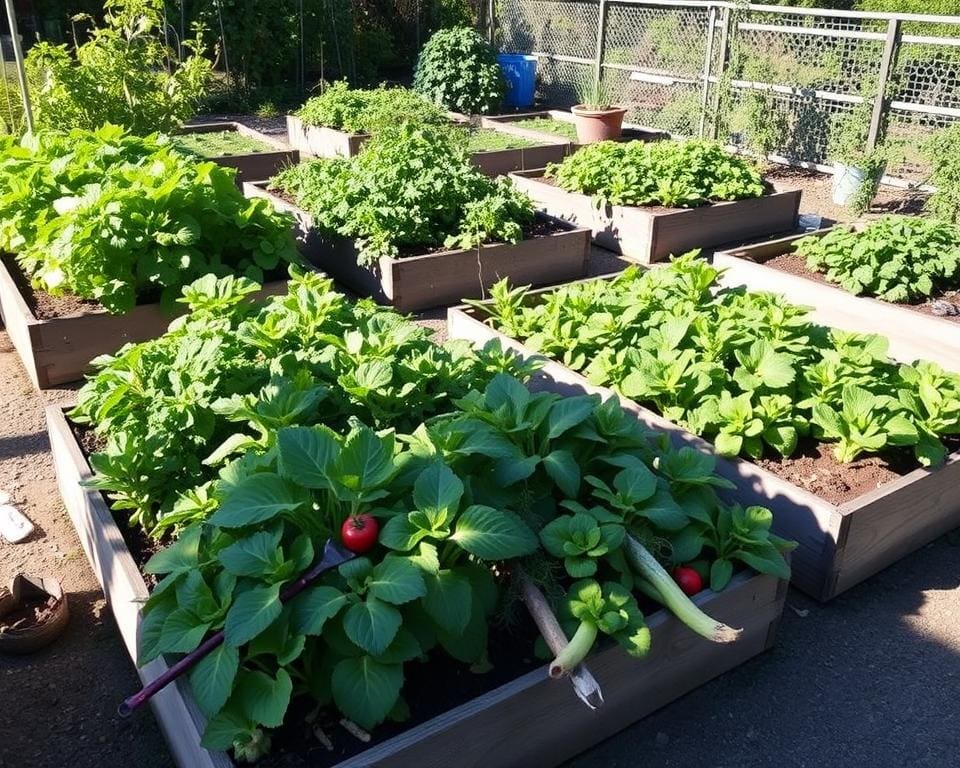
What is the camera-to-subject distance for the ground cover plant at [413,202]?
5660 mm

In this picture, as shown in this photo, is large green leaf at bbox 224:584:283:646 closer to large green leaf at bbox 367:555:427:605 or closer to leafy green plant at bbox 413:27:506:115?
large green leaf at bbox 367:555:427:605

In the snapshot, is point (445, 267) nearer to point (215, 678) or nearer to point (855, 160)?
point (215, 678)

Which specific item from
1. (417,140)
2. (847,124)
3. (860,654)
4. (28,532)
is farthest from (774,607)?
(847,124)

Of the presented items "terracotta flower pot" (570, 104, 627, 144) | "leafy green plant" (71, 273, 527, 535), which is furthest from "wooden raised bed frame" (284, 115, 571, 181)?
"leafy green plant" (71, 273, 527, 535)

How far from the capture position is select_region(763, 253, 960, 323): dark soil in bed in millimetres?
5035

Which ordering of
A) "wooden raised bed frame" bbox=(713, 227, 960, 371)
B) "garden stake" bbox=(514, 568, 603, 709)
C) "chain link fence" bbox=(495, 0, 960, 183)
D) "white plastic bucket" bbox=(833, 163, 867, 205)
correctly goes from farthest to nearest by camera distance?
"chain link fence" bbox=(495, 0, 960, 183) → "white plastic bucket" bbox=(833, 163, 867, 205) → "wooden raised bed frame" bbox=(713, 227, 960, 371) → "garden stake" bbox=(514, 568, 603, 709)

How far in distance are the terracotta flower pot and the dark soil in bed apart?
4641 millimetres

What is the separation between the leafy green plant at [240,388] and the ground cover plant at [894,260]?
2.77 meters

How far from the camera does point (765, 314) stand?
3916 millimetres

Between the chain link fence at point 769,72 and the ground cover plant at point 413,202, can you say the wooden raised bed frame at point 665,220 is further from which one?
the chain link fence at point 769,72

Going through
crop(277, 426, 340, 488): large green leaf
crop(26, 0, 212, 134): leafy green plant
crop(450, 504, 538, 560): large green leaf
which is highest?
crop(26, 0, 212, 134): leafy green plant

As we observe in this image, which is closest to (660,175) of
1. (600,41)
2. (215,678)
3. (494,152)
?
(494,152)

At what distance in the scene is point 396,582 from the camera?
2080 mm

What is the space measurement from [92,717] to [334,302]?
1.72m
